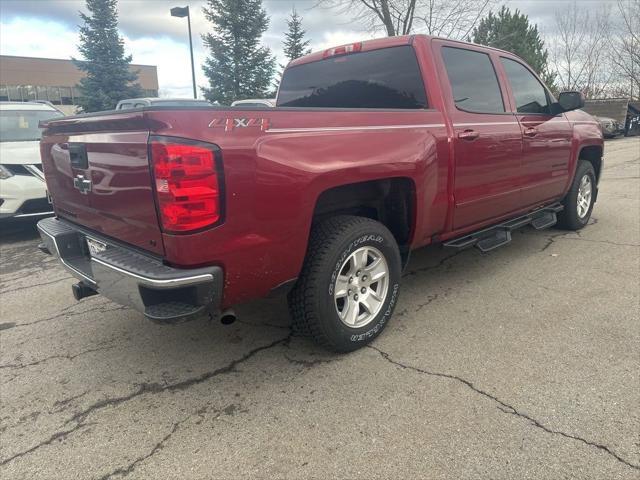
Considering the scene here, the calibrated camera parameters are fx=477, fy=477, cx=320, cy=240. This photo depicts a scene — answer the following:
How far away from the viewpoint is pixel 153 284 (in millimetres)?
2189

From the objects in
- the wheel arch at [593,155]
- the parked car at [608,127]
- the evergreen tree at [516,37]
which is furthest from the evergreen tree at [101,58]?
the wheel arch at [593,155]

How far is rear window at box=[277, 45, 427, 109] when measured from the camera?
357 cm

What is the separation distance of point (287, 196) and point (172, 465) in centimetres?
138

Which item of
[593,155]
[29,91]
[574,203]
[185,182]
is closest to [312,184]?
[185,182]

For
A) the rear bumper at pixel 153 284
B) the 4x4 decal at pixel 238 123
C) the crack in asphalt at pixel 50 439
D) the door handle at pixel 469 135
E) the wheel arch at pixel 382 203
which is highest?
the 4x4 decal at pixel 238 123

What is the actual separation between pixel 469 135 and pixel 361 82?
97 centimetres

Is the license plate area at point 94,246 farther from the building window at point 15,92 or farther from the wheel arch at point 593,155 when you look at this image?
the building window at point 15,92

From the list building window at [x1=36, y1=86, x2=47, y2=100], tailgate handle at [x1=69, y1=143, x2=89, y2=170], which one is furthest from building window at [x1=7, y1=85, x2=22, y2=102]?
tailgate handle at [x1=69, y1=143, x2=89, y2=170]

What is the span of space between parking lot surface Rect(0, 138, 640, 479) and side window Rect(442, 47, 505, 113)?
153 centimetres

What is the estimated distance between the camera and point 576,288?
13.0 ft

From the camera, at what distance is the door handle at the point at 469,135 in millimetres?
3533

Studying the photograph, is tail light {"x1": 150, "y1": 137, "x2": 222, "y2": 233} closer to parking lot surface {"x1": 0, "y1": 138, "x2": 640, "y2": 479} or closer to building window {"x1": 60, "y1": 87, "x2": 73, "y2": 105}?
parking lot surface {"x1": 0, "y1": 138, "x2": 640, "y2": 479}

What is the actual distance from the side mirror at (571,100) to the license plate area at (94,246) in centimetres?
438

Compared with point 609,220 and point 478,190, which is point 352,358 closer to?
point 478,190
